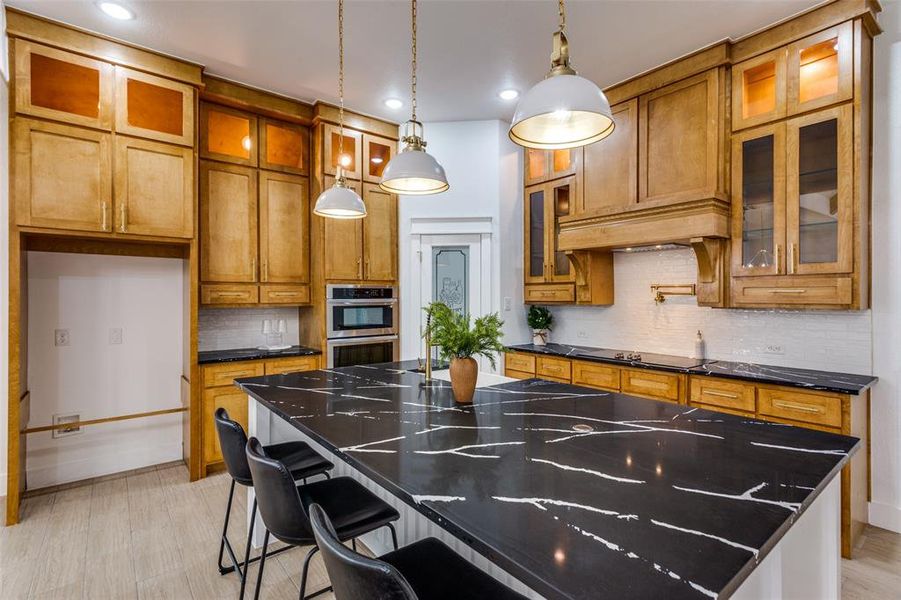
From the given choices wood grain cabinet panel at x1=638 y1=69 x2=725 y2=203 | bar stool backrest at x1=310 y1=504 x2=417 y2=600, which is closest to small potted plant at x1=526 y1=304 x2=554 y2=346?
wood grain cabinet panel at x1=638 y1=69 x2=725 y2=203

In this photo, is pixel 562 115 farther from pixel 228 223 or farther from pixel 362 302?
pixel 228 223

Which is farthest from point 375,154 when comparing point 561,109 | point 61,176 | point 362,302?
point 561,109

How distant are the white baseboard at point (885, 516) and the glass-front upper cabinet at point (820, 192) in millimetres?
1450

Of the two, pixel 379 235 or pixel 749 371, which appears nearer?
pixel 749 371

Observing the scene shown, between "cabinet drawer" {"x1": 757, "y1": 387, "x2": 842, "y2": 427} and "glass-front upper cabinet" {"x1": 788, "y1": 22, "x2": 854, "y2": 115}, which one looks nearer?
"cabinet drawer" {"x1": 757, "y1": 387, "x2": 842, "y2": 427}

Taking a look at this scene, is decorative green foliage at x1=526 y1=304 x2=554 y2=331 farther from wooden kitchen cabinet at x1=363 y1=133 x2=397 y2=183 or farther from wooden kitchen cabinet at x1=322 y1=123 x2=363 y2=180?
wooden kitchen cabinet at x1=322 y1=123 x2=363 y2=180

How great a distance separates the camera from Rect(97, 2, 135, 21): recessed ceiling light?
2.74 meters

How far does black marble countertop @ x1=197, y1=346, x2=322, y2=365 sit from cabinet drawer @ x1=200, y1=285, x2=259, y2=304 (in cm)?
44

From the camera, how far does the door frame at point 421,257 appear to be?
4.47 meters

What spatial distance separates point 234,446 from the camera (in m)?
1.94

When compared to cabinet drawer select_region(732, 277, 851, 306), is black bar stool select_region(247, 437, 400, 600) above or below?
below

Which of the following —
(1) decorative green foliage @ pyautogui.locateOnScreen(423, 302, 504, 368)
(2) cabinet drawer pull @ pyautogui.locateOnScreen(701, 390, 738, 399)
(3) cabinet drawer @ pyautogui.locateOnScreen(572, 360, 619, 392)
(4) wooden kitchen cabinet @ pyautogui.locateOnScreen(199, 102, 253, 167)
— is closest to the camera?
(1) decorative green foliage @ pyautogui.locateOnScreen(423, 302, 504, 368)

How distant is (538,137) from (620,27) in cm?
177

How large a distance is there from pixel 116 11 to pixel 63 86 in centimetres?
66
